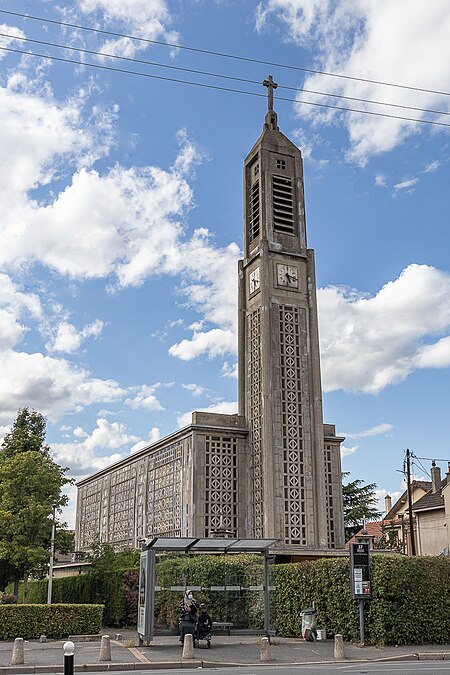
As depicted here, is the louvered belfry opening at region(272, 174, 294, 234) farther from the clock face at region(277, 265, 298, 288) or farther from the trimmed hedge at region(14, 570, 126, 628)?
the trimmed hedge at region(14, 570, 126, 628)

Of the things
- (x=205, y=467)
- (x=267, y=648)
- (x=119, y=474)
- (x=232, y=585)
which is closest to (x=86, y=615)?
(x=232, y=585)

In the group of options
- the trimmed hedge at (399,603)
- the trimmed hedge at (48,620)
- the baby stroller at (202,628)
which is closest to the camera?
the trimmed hedge at (399,603)

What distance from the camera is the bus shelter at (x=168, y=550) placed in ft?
71.3

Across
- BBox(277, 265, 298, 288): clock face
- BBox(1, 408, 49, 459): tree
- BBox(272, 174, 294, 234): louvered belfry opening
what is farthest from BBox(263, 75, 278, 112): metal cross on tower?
BBox(1, 408, 49, 459): tree

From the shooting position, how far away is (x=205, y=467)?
40906 mm

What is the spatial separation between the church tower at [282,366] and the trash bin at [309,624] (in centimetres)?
1530

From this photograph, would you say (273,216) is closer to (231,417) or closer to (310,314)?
(310,314)

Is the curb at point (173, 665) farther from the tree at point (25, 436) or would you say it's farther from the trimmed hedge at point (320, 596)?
the tree at point (25, 436)

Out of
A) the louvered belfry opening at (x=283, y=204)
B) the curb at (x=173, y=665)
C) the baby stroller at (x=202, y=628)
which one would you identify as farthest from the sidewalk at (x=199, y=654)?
the louvered belfry opening at (x=283, y=204)

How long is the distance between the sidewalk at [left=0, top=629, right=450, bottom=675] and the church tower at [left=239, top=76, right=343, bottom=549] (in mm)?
16506

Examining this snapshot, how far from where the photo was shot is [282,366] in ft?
139

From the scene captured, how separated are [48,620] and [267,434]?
59.8 ft

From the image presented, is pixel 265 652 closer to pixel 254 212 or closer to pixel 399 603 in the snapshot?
pixel 399 603

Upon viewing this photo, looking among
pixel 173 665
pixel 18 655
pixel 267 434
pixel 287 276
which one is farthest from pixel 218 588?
pixel 287 276
